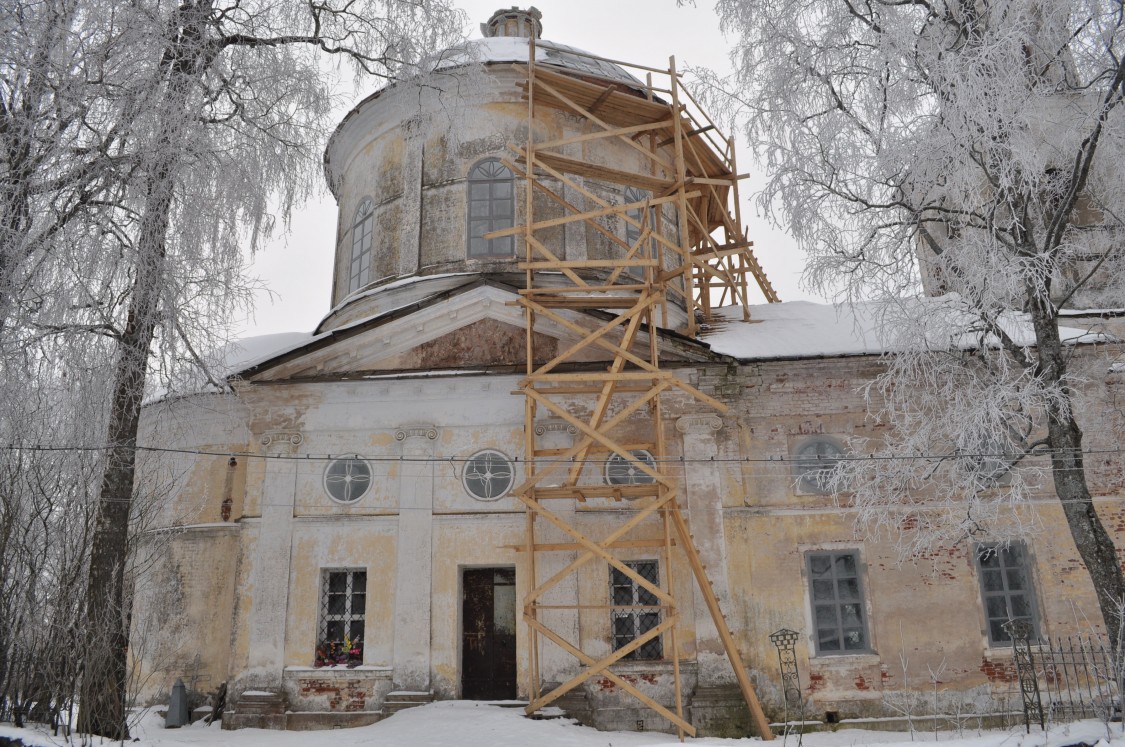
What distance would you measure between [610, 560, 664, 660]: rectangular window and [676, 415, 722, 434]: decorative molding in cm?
192

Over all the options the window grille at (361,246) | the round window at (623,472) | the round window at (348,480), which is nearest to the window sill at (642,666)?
the round window at (623,472)

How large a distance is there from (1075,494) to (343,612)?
30.6 ft

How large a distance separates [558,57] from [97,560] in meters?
12.0

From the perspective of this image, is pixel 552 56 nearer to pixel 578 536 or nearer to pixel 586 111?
pixel 586 111

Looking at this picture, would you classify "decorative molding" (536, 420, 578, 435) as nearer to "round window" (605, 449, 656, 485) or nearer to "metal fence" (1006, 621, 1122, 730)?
"round window" (605, 449, 656, 485)

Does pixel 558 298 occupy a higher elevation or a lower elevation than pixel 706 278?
lower

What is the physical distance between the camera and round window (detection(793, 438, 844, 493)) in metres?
12.1

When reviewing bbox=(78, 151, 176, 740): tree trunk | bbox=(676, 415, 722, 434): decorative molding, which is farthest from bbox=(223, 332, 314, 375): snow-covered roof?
bbox=(676, 415, 722, 434): decorative molding

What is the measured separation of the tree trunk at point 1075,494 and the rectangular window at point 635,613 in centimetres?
534

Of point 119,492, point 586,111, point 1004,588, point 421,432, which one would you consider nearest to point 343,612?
point 421,432

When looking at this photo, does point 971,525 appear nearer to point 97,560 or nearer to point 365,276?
point 97,560

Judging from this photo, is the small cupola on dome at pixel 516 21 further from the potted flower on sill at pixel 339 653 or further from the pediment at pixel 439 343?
the potted flower on sill at pixel 339 653

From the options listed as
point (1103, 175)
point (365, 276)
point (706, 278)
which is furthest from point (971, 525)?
point (365, 276)

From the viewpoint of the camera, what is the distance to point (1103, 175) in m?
9.72
